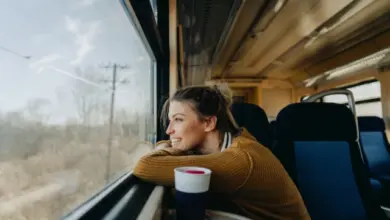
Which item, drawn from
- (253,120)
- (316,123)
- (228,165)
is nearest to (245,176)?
(228,165)

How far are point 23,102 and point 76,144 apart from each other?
26 cm

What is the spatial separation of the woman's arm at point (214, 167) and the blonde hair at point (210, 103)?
1.00ft

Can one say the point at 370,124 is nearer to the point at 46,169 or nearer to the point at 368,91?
the point at 368,91

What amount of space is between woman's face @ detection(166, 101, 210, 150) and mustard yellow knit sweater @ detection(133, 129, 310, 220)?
161 mm

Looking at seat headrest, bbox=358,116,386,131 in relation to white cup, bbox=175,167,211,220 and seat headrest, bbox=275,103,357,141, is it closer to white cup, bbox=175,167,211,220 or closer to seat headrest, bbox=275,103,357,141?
seat headrest, bbox=275,103,357,141

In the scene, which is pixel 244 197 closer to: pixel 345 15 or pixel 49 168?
pixel 49 168

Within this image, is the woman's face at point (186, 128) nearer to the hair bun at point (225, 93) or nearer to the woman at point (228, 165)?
the woman at point (228, 165)

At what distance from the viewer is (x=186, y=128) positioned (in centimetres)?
104

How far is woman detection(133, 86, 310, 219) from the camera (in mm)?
738

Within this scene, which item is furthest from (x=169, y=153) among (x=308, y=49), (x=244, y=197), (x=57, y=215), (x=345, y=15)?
(x=308, y=49)

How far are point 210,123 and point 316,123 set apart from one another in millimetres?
893

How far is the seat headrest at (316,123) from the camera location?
5.34 ft

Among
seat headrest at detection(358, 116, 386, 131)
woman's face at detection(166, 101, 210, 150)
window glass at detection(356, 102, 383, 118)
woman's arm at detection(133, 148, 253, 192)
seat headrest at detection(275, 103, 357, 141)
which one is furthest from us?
window glass at detection(356, 102, 383, 118)

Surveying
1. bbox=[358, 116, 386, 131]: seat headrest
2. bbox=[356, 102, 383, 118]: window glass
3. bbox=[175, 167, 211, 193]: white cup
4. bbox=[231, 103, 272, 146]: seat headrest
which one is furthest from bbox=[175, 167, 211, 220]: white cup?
bbox=[356, 102, 383, 118]: window glass
